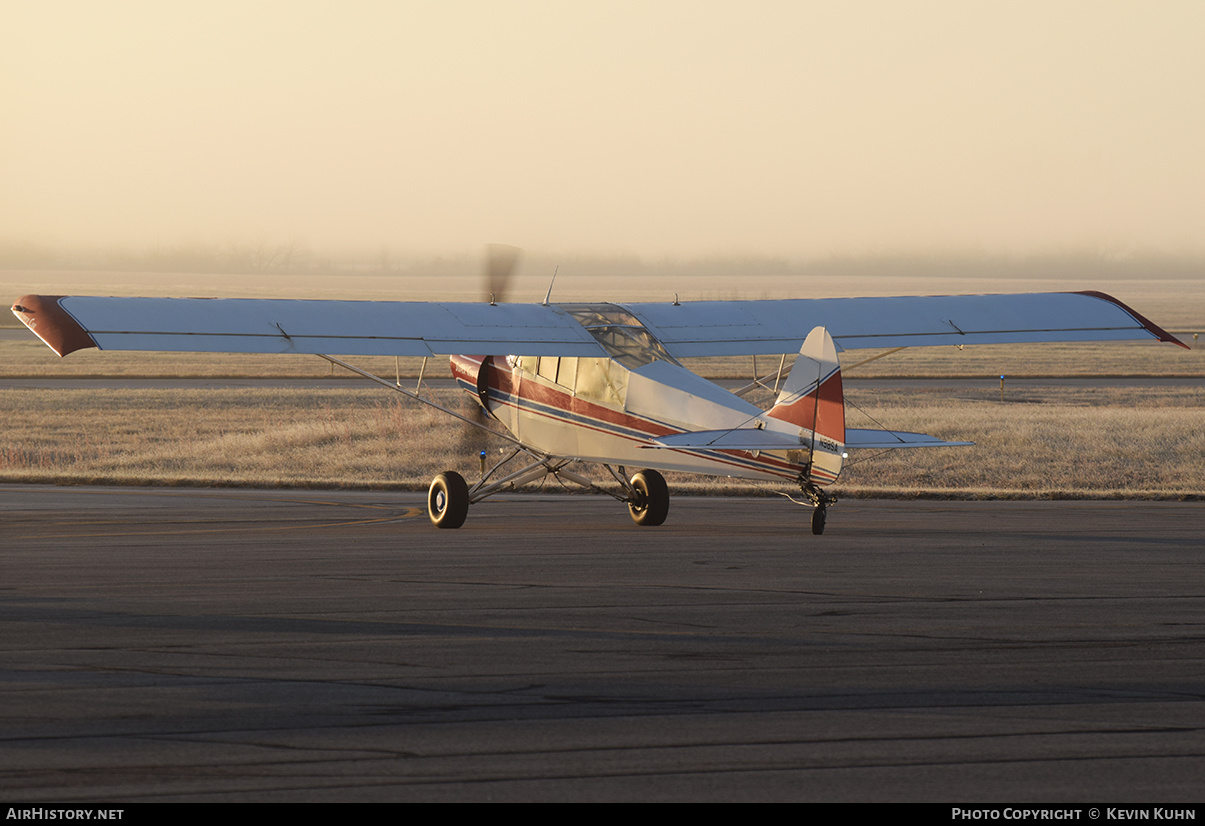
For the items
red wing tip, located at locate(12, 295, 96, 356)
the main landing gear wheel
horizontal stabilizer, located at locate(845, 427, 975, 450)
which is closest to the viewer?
red wing tip, located at locate(12, 295, 96, 356)

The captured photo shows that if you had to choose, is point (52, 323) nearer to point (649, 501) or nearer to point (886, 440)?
point (649, 501)

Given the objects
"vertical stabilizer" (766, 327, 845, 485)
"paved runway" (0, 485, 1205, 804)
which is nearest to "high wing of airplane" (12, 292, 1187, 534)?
"vertical stabilizer" (766, 327, 845, 485)

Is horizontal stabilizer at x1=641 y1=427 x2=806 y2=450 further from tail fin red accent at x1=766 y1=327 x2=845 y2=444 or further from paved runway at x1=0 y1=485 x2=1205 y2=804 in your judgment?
paved runway at x1=0 y1=485 x2=1205 y2=804

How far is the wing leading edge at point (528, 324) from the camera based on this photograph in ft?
48.8

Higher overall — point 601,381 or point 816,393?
point 601,381

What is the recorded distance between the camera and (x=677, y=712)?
7.46 m

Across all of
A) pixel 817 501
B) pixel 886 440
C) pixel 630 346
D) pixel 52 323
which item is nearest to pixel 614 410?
pixel 630 346

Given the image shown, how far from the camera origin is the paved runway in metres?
6.32

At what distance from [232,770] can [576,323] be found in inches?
458

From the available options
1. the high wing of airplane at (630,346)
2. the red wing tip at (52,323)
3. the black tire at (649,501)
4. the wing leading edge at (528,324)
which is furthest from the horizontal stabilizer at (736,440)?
the red wing tip at (52,323)

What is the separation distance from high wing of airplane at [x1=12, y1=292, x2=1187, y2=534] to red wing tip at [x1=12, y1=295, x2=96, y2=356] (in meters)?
0.03

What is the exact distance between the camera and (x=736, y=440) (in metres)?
14.4

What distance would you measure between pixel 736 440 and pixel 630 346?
299 cm

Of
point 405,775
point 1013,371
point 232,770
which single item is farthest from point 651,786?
point 1013,371
